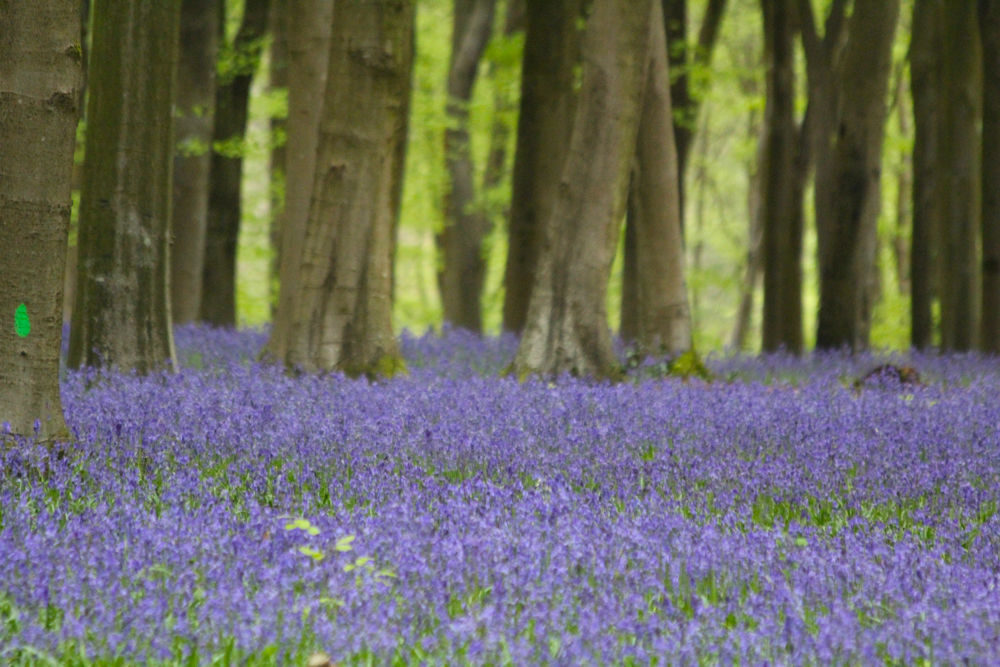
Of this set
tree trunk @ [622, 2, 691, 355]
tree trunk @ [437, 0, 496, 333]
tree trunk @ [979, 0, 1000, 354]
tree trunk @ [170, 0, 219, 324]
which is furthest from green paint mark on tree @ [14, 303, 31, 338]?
tree trunk @ [437, 0, 496, 333]

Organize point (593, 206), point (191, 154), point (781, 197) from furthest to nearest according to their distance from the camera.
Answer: point (781, 197) → point (191, 154) → point (593, 206)

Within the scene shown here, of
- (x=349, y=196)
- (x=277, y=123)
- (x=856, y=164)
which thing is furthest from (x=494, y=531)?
(x=277, y=123)

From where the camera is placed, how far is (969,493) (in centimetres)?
518

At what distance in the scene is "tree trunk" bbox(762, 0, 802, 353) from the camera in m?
16.1

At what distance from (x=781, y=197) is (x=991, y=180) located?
2957mm

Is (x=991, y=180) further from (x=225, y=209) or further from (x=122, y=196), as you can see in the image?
(x=122, y=196)

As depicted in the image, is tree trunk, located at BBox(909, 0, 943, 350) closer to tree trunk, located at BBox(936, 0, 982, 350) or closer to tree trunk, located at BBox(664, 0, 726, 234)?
tree trunk, located at BBox(936, 0, 982, 350)

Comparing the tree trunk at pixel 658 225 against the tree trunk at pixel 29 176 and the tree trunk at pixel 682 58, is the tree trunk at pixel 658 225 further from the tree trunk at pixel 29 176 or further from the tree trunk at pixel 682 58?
the tree trunk at pixel 29 176

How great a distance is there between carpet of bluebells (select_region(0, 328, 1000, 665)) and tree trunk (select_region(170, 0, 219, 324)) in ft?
25.7

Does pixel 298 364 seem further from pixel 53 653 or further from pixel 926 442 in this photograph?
pixel 53 653

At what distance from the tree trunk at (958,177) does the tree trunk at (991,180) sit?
2.14 ft

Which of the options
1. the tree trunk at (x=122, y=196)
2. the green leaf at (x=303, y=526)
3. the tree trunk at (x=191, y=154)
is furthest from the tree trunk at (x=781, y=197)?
the green leaf at (x=303, y=526)

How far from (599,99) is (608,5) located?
81 cm

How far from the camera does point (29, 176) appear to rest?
5.21 metres
